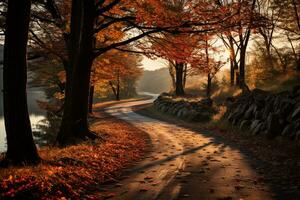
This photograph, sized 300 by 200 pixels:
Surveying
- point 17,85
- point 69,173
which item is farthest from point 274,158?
point 17,85

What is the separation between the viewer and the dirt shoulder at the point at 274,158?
23.7ft

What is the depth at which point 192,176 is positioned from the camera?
8297 mm

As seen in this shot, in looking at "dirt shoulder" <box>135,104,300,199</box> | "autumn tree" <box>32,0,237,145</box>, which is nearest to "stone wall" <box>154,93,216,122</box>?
"dirt shoulder" <box>135,104,300,199</box>

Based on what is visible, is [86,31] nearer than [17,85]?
No

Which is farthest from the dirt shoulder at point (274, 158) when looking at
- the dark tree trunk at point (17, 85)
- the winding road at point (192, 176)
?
the dark tree trunk at point (17, 85)

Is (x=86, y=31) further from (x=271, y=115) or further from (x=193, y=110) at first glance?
(x=193, y=110)

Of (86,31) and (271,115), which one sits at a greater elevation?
(86,31)

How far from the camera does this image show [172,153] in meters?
11.6

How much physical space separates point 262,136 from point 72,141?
753cm

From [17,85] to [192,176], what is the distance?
475 centimetres

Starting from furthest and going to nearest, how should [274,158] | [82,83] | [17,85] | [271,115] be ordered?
[82,83], [271,115], [274,158], [17,85]

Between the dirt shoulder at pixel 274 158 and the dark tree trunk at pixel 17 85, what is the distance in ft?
18.7

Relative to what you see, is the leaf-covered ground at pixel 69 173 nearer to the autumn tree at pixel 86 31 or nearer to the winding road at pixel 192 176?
the winding road at pixel 192 176

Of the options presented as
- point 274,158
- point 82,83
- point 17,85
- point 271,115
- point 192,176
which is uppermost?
point 82,83
